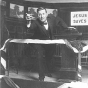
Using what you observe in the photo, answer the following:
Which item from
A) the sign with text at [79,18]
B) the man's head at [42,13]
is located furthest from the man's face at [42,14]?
the sign with text at [79,18]

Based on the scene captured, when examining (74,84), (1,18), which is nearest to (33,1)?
(1,18)

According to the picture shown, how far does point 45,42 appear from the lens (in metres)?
0.72

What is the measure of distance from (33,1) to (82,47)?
0.30 m

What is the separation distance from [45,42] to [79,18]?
0.60 ft

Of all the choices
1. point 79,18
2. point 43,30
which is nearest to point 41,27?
point 43,30

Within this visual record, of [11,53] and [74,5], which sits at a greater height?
[74,5]

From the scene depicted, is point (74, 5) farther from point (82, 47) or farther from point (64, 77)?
point (64, 77)

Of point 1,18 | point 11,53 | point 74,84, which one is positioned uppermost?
point 1,18

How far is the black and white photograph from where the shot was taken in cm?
71

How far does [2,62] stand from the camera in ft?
2.58

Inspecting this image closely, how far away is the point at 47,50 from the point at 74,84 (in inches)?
7.4

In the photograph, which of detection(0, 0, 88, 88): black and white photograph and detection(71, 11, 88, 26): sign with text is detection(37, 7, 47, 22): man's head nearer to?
detection(0, 0, 88, 88): black and white photograph

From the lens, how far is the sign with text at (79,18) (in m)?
0.70

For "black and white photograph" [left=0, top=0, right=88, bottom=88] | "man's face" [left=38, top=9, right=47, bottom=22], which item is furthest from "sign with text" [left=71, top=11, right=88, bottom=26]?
"man's face" [left=38, top=9, right=47, bottom=22]
